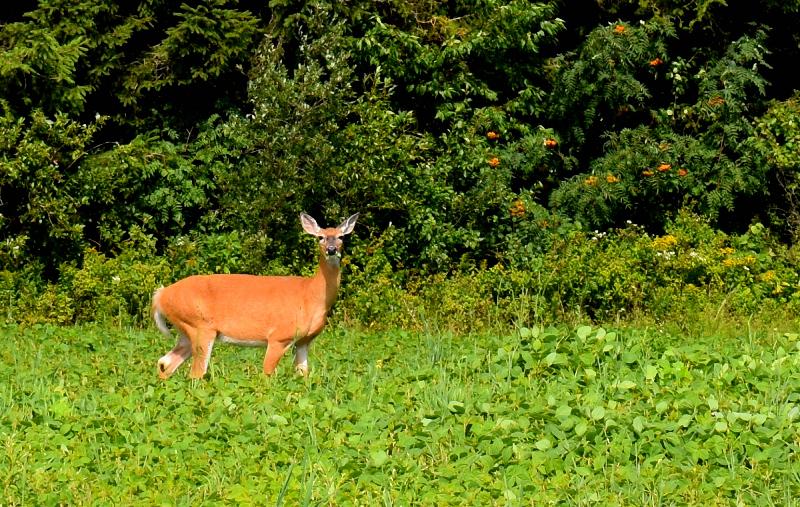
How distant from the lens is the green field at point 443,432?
6.51 meters

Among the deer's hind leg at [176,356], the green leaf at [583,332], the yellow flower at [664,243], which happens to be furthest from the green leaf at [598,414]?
the yellow flower at [664,243]

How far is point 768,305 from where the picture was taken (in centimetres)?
1573

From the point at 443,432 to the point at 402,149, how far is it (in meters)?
9.23

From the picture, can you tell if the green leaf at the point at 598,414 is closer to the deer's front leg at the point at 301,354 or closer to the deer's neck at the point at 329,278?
the deer's front leg at the point at 301,354

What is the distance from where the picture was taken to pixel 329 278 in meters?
11.4

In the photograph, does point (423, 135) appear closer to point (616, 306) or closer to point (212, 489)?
point (616, 306)

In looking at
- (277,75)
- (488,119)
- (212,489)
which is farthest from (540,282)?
(212,489)

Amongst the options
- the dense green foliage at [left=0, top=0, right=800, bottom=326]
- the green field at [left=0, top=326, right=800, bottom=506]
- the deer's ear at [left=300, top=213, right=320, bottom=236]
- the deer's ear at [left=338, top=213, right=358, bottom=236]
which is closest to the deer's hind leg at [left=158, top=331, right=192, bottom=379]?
the green field at [left=0, top=326, right=800, bottom=506]

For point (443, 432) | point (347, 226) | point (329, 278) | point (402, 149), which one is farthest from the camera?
point (402, 149)

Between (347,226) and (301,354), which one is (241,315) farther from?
(347,226)

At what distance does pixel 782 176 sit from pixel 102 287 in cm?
861

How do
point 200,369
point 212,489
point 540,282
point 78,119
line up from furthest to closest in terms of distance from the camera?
point 78,119 < point 540,282 < point 200,369 < point 212,489

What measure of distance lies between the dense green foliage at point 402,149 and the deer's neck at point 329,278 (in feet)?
11.9

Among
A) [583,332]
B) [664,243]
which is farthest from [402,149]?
[583,332]
